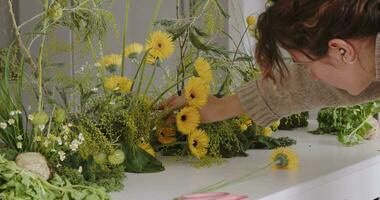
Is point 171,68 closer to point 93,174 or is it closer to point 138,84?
point 138,84

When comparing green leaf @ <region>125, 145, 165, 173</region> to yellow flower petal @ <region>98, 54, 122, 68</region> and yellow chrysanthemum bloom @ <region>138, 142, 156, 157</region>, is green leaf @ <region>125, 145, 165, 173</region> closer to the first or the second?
yellow chrysanthemum bloom @ <region>138, 142, 156, 157</region>

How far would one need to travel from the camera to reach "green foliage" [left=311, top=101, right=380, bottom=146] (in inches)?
53.9

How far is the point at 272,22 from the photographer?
922mm

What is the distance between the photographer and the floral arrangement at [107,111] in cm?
92

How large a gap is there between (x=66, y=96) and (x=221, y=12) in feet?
1.13

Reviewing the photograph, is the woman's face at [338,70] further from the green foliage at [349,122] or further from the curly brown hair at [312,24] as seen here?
the green foliage at [349,122]

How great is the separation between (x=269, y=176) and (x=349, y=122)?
0.39 m

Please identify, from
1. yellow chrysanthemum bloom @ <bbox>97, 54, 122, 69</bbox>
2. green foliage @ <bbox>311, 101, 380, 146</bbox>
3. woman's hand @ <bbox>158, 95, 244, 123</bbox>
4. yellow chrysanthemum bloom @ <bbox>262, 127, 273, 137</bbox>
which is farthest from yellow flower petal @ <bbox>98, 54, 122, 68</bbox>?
green foliage @ <bbox>311, 101, 380, 146</bbox>

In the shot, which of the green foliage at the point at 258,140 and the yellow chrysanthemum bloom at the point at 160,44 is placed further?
the green foliage at the point at 258,140

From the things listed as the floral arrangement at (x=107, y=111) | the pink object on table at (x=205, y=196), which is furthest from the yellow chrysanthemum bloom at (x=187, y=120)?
the pink object on table at (x=205, y=196)

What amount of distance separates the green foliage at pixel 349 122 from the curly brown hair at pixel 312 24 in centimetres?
47

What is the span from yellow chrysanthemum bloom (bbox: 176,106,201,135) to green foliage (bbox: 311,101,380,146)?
337mm

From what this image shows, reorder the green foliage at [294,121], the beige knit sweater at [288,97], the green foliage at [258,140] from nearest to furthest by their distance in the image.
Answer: the beige knit sweater at [288,97] < the green foliage at [258,140] < the green foliage at [294,121]

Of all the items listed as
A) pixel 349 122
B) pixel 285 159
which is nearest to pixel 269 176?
pixel 285 159
